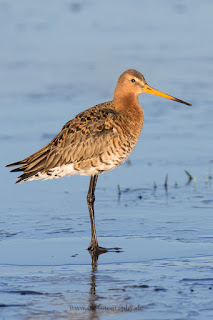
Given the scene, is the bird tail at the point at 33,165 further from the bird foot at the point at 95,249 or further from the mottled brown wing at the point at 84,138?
the bird foot at the point at 95,249

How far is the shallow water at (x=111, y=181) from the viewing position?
19.7 ft

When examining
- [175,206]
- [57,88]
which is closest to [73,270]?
[175,206]

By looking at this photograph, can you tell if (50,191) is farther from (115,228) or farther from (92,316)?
(92,316)

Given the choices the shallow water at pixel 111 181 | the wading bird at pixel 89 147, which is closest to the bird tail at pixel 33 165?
the wading bird at pixel 89 147

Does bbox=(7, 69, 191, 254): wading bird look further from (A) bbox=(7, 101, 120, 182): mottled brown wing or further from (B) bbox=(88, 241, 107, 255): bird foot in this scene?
(B) bbox=(88, 241, 107, 255): bird foot

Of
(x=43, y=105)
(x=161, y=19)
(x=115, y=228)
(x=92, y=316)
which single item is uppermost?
(x=161, y=19)

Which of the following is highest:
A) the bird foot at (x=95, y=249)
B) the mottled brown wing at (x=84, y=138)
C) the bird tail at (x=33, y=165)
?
the mottled brown wing at (x=84, y=138)

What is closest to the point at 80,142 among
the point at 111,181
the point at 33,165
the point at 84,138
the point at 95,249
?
the point at 84,138

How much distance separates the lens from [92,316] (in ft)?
18.1

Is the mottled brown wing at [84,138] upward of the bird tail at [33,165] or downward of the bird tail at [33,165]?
upward

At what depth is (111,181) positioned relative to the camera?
10.3 m

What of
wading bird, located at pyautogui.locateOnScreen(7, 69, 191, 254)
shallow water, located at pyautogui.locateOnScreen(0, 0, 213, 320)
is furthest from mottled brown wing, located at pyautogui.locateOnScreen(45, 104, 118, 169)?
shallow water, located at pyautogui.locateOnScreen(0, 0, 213, 320)

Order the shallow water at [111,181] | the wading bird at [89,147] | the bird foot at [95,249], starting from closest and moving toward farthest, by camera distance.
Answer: the shallow water at [111,181] → the bird foot at [95,249] → the wading bird at [89,147]

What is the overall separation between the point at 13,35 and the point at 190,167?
32.4 feet
